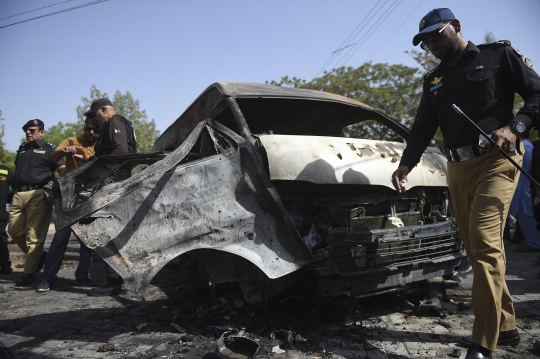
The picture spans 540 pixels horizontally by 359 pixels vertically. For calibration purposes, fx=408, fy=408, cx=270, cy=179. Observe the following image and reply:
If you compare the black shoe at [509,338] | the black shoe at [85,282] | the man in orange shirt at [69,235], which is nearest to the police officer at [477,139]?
the black shoe at [509,338]

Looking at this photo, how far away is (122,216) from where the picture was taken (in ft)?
8.68

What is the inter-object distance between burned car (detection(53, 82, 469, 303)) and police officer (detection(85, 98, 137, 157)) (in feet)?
4.51

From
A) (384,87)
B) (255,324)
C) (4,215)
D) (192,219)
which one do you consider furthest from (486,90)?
(384,87)

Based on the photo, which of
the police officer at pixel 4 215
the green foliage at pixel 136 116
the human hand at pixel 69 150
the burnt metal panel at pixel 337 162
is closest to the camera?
the burnt metal panel at pixel 337 162

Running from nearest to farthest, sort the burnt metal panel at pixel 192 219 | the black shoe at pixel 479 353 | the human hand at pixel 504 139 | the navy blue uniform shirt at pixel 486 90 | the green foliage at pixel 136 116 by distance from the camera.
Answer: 1. the black shoe at pixel 479 353
2. the human hand at pixel 504 139
3. the navy blue uniform shirt at pixel 486 90
4. the burnt metal panel at pixel 192 219
5. the green foliage at pixel 136 116

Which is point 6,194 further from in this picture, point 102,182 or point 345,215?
point 345,215

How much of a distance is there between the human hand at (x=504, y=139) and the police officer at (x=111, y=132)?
11.1 feet

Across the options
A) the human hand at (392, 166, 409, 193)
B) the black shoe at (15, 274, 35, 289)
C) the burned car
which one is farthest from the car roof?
the black shoe at (15, 274, 35, 289)

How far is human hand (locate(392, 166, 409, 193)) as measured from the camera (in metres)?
2.95

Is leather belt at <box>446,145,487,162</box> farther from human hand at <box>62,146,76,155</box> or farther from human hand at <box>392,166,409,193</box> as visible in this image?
human hand at <box>62,146,76,155</box>

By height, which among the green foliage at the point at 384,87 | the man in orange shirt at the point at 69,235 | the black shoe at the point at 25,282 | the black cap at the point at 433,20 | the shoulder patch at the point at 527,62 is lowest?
the black shoe at the point at 25,282

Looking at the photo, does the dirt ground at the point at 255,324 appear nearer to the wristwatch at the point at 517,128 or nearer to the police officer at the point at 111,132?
the wristwatch at the point at 517,128

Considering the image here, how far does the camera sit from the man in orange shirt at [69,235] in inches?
181

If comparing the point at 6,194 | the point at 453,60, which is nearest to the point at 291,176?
the point at 453,60
